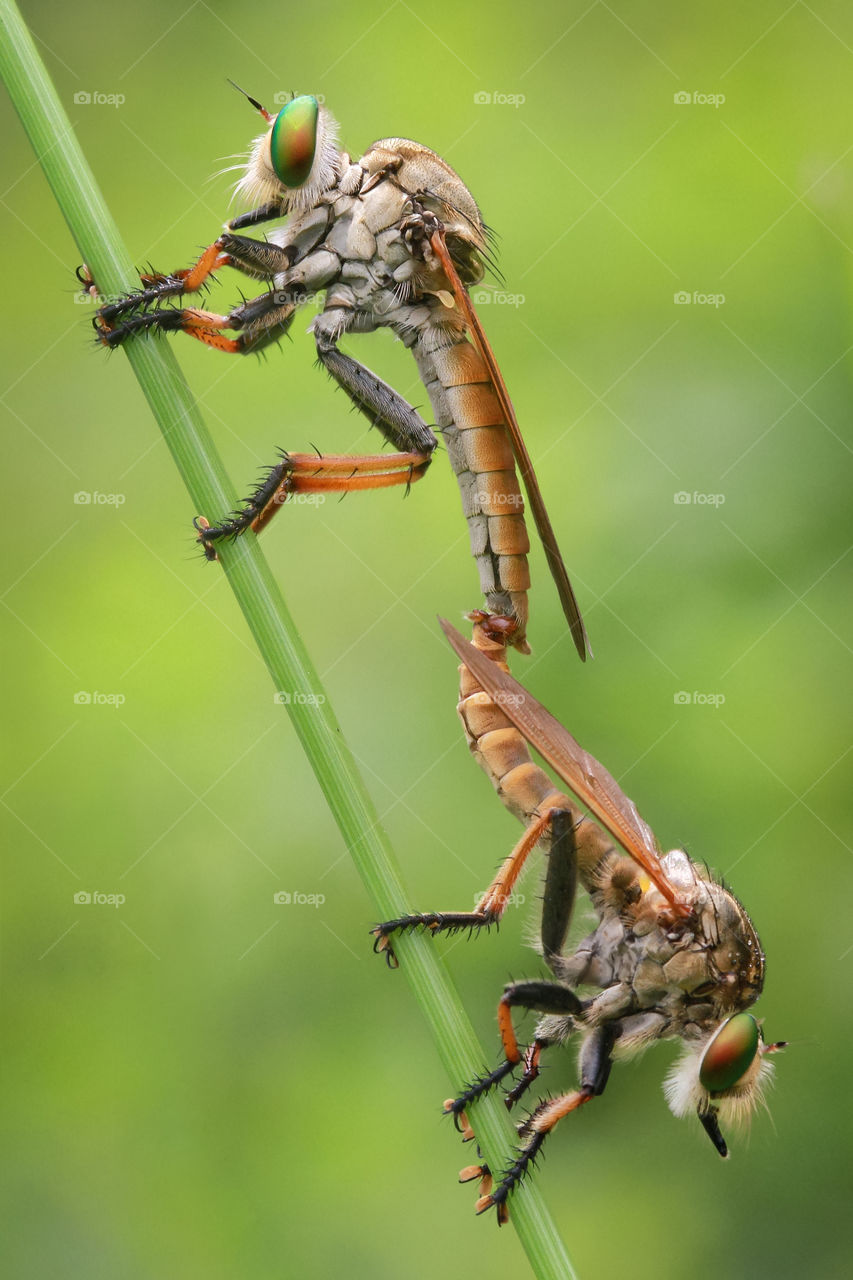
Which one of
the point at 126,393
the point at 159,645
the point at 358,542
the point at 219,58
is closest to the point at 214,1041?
the point at 159,645

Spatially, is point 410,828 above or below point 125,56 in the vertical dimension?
below

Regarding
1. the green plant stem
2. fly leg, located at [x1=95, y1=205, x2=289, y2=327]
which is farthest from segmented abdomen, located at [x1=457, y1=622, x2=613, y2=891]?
fly leg, located at [x1=95, y1=205, x2=289, y2=327]

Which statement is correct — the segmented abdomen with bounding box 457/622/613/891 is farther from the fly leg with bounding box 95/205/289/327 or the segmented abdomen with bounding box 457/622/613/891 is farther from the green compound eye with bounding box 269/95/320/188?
the green compound eye with bounding box 269/95/320/188

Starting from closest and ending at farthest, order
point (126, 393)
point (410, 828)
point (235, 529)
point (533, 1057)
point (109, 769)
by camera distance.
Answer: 1. point (235, 529)
2. point (533, 1057)
3. point (410, 828)
4. point (109, 769)
5. point (126, 393)

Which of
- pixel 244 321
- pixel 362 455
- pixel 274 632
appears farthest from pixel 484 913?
pixel 244 321

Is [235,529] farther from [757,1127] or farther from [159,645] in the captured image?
[757,1127]

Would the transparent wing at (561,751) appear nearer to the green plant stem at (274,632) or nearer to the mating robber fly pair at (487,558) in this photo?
the mating robber fly pair at (487,558)

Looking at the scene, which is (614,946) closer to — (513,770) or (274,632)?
(513,770)
